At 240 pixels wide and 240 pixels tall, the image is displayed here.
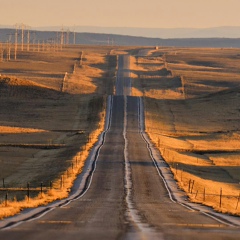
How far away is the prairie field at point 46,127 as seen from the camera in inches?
1766

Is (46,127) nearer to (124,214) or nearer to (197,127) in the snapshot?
(197,127)

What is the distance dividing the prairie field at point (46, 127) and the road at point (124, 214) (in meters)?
1.67

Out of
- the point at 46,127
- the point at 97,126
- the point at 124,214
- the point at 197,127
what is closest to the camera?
the point at 124,214

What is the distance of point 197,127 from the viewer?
358 feet

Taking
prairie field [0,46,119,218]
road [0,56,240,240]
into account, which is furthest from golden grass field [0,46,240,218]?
road [0,56,240,240]

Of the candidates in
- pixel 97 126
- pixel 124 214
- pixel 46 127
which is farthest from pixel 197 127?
pixel 124 214

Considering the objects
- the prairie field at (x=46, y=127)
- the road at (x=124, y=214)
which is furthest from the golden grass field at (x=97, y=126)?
the road at (x=124, y=214)

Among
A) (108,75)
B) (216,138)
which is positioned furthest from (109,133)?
(108,75)

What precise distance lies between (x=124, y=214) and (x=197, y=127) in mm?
83058

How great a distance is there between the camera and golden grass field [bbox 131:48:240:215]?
52725 millimetres

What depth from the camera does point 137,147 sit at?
248 feet

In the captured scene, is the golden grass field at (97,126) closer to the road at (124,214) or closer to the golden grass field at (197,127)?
the golden grass field at (197,127)

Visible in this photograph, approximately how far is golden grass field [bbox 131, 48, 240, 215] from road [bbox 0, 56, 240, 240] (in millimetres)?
2120

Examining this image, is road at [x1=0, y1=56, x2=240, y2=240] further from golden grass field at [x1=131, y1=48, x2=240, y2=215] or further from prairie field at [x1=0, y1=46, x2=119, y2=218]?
golden grass field at [x1=131, y1=48, x2=240, y2=215]
